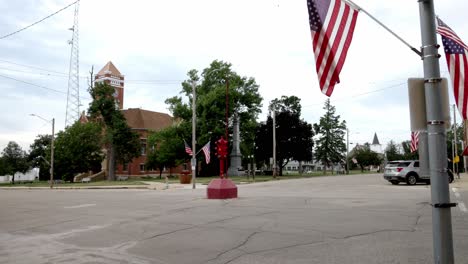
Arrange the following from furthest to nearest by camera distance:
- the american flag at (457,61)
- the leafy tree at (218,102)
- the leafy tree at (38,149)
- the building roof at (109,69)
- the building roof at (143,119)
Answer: the leafy tree at (38,149)
the building roof at (109,69)
the building roof at (143,119)
the leafy tree at (218,102)
the american flag at (457,61)

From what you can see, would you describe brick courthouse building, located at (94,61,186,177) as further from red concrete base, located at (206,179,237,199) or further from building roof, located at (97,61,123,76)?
red concrete base, located at (206,179,237,199)

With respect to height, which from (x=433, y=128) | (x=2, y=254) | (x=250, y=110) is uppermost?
(x=250, y=110)

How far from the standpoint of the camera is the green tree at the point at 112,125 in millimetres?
61500

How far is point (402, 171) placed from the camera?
28.0 m

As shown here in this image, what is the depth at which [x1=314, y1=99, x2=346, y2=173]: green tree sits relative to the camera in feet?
302

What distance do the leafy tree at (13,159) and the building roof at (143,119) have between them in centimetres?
2956

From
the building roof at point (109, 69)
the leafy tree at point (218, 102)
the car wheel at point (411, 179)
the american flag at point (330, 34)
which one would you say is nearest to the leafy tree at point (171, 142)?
the leafy tree at point (218, 102)

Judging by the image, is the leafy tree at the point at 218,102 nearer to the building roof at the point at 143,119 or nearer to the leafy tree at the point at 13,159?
the building roof at the point at 143,119

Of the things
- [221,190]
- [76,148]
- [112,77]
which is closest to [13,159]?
[112,77]

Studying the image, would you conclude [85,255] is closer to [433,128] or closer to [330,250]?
[330,250]

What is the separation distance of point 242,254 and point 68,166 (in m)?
66.4

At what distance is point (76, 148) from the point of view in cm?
6675

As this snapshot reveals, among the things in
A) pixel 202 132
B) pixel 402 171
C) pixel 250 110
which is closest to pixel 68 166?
pixel 202 132

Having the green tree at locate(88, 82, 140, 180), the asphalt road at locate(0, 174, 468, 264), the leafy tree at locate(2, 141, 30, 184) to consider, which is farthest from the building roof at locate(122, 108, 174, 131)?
the asphalt road at locate(0, 174, 468, 264)
